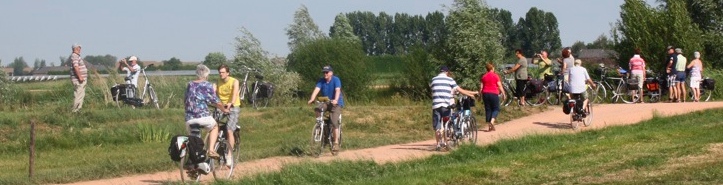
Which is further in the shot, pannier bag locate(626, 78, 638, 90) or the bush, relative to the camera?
the bush

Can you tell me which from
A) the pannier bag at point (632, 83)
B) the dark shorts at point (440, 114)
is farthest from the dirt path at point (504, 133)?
the pannier bag at point (632, 83)

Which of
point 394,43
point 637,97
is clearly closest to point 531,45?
point 394,43

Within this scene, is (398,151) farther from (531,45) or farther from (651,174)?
(531,45)

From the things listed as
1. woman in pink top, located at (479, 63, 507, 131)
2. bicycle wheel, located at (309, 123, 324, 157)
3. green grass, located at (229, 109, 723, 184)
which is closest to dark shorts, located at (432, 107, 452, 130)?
green grass, located at (229, 109, 723, 184)

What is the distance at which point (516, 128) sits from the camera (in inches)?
990

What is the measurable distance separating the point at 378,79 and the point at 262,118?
2076 centimetres

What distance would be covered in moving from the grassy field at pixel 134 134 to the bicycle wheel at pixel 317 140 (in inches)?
17.8

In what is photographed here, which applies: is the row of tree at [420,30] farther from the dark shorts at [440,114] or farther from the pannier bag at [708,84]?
the dark shorts at [440,114]

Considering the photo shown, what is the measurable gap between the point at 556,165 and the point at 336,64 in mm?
28496

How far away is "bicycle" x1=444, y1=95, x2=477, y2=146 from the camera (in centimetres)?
2112

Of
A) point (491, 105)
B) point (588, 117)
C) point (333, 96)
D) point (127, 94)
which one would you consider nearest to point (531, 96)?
point (588, 117)

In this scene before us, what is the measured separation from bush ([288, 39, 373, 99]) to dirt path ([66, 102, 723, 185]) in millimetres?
15961

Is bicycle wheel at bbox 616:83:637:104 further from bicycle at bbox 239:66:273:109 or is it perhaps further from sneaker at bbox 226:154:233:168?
sneaker at bbox 226:154:233:168

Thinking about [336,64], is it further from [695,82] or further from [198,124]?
[198,124]
